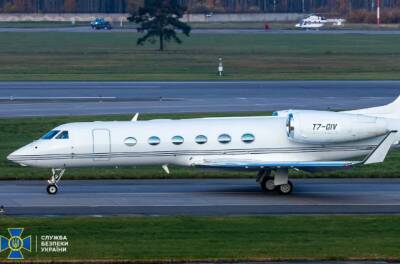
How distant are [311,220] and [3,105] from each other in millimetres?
30672

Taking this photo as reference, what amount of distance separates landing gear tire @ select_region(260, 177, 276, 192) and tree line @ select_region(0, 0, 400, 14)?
422 feet

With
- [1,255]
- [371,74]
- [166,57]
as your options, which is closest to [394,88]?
[371,74]

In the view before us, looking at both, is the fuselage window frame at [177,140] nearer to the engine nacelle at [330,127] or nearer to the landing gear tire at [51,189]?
the engine nacelle at [330,127]

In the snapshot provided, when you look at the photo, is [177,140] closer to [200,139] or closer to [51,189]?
[200,139]

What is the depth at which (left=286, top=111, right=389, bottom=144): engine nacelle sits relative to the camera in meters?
29.6

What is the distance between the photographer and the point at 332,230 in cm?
2384

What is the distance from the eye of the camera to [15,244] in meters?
21.7

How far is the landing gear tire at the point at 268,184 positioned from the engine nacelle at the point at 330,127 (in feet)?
4.82

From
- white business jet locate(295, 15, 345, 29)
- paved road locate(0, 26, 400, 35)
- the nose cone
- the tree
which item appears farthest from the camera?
white business jet locate(295, 15, 345, 29)

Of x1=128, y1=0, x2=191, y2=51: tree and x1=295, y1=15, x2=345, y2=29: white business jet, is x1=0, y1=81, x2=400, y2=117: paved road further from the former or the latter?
x1=295, y1=15, x2=345, y2=29: white business jet

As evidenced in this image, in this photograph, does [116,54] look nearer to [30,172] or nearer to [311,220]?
[30,172]

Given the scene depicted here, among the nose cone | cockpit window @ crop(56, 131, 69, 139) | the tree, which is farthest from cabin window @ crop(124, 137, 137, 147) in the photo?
the tree

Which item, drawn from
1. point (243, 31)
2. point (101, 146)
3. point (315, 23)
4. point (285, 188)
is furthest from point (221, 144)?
point (315, 23)

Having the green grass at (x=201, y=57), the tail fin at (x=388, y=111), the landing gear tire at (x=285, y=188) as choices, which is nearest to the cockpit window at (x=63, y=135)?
the landing gear tire at (x=285, y=188)
